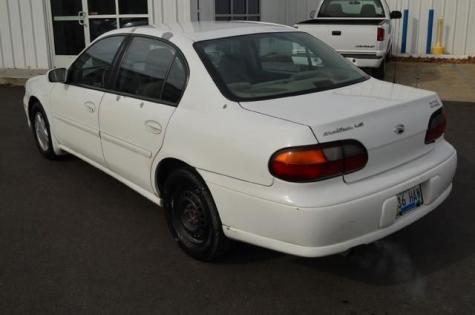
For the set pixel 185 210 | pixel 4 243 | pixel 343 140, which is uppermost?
pixel 343 140

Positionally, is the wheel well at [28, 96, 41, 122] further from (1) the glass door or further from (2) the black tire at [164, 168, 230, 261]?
(1) the glass door

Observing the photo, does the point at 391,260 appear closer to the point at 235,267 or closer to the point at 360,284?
the point at 360,284

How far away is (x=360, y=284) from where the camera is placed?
11.2 feet

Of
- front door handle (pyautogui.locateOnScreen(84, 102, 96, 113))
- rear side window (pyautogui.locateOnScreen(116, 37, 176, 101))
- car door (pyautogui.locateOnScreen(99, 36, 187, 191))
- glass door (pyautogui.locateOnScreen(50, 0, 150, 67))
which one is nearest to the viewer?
car door (pyautogui.locateOnScreen(99, 36, 187, 191))

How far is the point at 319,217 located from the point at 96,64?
283cm

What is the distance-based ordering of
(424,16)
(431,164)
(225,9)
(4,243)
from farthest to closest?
(424,16)
(225,9)
(4,243)
(431,164)

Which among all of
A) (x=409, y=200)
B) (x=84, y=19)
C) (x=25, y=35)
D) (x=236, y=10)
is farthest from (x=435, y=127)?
(x=25, y=35)

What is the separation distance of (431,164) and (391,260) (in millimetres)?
713

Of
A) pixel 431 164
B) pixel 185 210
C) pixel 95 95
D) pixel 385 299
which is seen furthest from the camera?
pixel 95 95

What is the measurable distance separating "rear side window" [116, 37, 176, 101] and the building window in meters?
7.94

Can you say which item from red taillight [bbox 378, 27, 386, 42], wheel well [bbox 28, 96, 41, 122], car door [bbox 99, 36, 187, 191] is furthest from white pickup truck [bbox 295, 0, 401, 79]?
car door [bbox 99, 36, 187, 191]

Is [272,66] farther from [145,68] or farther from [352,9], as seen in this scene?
[352,9]

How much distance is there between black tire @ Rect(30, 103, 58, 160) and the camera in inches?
229

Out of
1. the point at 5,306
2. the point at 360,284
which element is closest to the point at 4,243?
the point at 5,306
